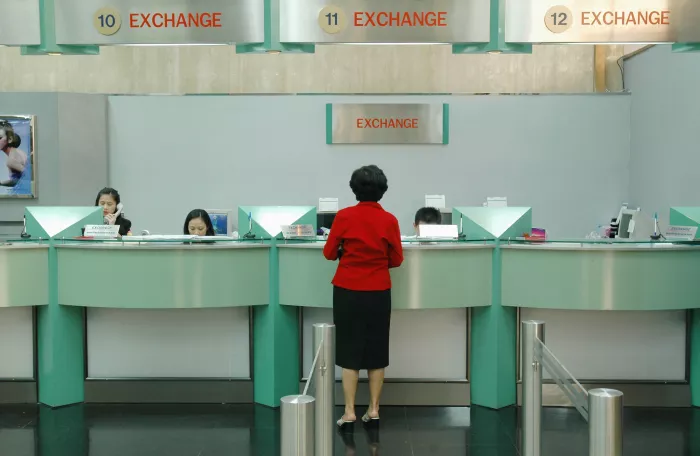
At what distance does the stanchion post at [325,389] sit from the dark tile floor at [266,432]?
4.11 ft

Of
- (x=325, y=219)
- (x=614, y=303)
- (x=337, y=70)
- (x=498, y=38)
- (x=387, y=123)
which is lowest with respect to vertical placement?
(x=614, y=303)

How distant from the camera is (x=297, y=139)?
837cm

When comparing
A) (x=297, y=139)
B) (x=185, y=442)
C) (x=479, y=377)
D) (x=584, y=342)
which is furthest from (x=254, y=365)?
(x=297, y=139)

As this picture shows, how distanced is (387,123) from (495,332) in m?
3.70

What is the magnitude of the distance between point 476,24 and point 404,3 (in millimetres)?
467

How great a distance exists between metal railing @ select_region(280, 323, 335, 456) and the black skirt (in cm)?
136

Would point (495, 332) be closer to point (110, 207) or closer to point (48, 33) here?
point (110, 207)

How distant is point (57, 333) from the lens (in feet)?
16.8

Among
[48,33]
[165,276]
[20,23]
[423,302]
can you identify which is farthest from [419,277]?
[20,23]

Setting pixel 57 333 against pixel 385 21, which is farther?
pixel 57 333

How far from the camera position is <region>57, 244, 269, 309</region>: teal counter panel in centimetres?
488

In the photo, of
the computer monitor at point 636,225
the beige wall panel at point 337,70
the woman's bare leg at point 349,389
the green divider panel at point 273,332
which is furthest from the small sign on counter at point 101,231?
the beige wall panel at point 337,70

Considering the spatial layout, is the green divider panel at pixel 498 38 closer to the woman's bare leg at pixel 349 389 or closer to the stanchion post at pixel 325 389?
the woman's bare leg at pixel 349 389

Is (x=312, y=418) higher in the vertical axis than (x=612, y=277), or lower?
lower
